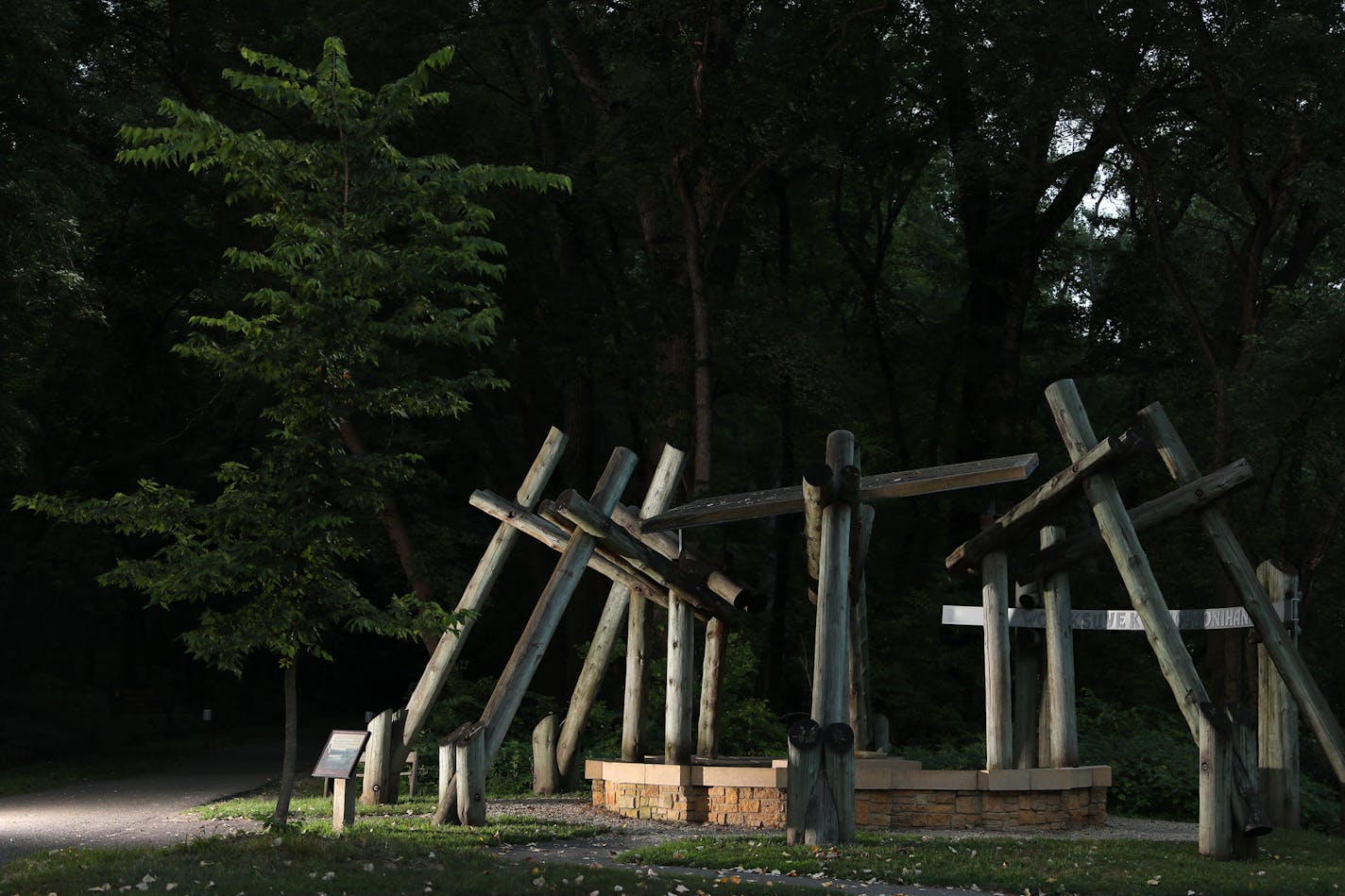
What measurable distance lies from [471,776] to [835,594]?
3.65 meters

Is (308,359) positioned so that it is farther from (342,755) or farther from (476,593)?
(476,593)

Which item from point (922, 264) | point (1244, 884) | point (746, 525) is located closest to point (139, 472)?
point (746, 525)

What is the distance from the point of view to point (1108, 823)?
14.2 metres

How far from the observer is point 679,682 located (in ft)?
48.8

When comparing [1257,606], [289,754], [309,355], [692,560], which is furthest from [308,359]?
[1257,606]

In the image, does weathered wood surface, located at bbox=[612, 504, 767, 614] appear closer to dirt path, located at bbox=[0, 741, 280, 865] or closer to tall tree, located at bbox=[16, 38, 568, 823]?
tall tree, located at bbox=[16, 38, 568, 823]

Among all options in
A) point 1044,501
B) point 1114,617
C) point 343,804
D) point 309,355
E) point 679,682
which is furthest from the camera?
point 679,682

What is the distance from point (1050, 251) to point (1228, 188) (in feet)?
23.9

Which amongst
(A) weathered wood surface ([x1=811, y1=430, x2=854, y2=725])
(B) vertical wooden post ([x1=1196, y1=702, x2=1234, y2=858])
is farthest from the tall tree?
(B) vertical wooden post ([x1=1196, y1=702, x2=1234, y2=858])

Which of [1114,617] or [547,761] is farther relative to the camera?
[547,761]

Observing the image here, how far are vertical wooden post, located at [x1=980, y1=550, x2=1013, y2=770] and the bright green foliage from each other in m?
5.91

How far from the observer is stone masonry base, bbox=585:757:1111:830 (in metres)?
13.2

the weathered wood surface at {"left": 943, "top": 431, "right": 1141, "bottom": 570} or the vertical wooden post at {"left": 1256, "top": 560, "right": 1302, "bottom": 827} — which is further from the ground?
the weathered wood surface at {"left": 943, "top": 431, "right": 1141, "bottom": 570}

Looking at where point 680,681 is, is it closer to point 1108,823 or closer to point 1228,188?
point 1108,823
